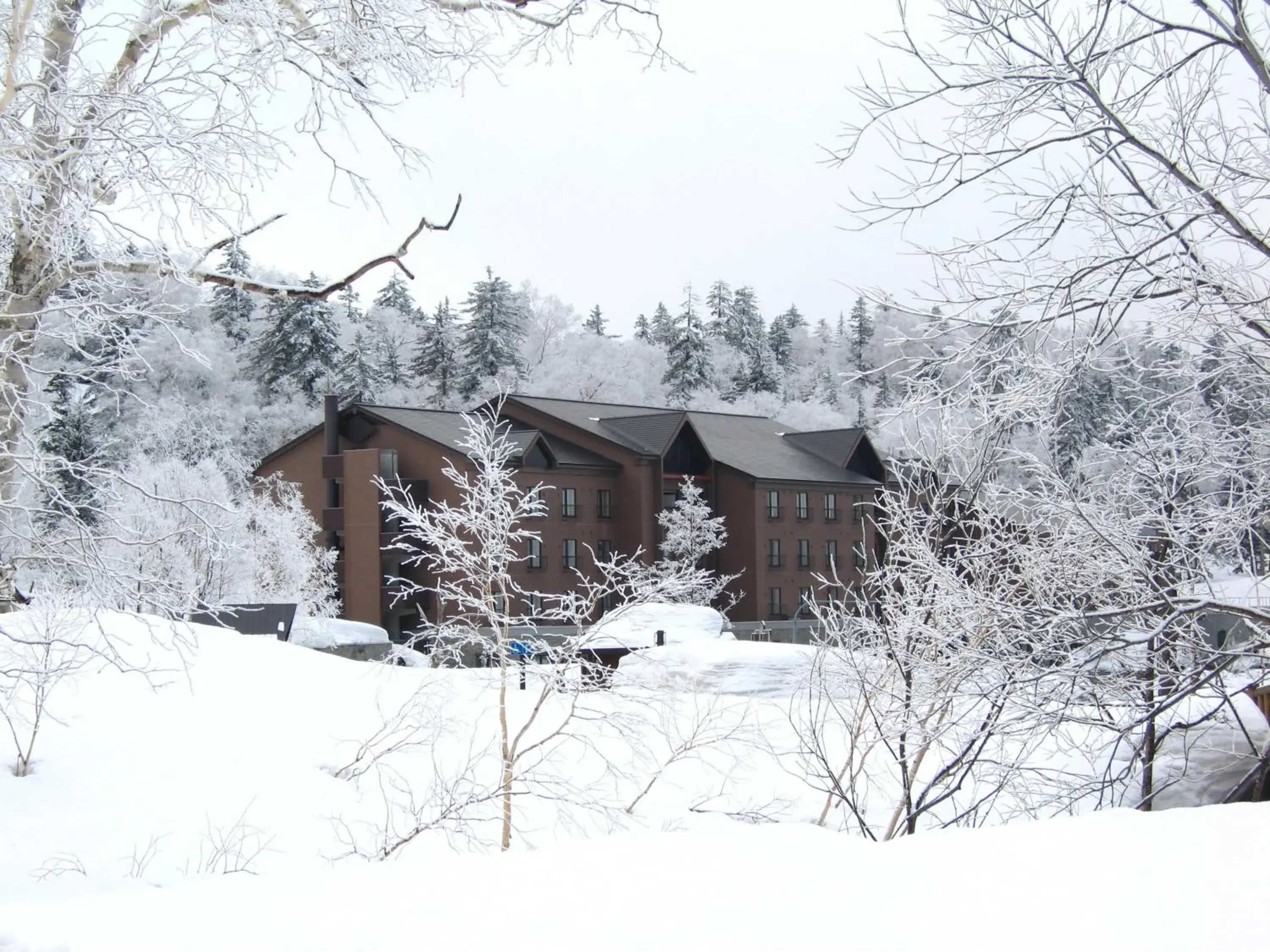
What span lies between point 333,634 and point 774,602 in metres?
19.6

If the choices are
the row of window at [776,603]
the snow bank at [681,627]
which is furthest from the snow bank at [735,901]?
the row of window at [776,603]

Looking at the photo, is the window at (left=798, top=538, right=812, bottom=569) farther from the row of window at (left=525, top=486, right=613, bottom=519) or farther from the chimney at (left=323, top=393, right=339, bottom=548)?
the chimney at (left=323, top=393, right=339, bottom=548)

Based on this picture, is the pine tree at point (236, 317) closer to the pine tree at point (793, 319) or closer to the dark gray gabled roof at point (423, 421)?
the dark gray gabled roof at point (423, 421)

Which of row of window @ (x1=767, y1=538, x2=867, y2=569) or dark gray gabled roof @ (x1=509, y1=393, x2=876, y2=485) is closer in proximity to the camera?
dark gray gabled roof @ (x1=509, y1=393, x2=876, y2=485)

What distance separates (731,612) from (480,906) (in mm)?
42631

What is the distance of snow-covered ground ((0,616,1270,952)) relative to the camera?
10.5 feet

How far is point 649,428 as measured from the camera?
45500mm

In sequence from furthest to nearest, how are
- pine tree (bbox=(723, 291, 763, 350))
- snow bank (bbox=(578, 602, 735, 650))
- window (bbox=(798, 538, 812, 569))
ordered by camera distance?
1. pine tree (bbox=(723, 291, 763, 350))
2. window (bbox=(798, 538, 812, 569))
3. snow bank (bbox=(578, 602, 735, 650))

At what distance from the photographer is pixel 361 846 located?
11375mm

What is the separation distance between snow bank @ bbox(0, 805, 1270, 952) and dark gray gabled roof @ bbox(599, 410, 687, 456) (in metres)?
40.1

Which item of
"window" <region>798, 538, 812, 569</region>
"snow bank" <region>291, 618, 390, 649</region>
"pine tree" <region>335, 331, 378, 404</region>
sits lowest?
"snow bank" <region>291, 618, 390, 649</region>

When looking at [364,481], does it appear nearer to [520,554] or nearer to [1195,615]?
[520,554]

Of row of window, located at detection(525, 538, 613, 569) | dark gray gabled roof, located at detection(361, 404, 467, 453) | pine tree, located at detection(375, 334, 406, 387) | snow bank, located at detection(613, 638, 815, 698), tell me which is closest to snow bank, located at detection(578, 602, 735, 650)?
snow bank, located at detection(613, 638, 815, 698)

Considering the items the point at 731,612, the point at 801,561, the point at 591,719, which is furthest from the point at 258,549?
the point at 591,719
